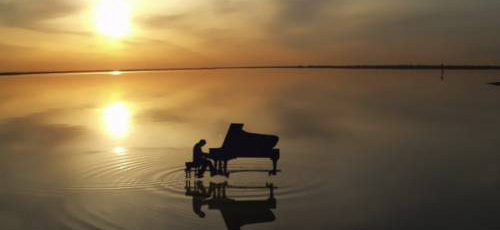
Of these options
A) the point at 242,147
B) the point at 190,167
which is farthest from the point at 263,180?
the point at 190,167

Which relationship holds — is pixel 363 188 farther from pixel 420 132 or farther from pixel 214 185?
pixel 420 132

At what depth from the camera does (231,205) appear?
11742 millimetres

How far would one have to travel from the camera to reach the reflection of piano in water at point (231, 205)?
10.6m

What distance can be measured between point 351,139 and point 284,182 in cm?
919

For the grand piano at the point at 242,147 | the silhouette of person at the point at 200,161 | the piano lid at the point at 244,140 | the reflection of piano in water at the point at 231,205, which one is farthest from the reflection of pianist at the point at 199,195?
the piano lid at the point at 244,140

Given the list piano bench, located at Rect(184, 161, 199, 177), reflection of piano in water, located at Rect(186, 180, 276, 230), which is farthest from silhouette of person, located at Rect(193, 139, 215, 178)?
reflection of piano in water, located at Rect(186, 180, 276, 230)

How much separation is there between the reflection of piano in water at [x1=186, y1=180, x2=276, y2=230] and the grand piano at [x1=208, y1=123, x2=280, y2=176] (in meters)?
0.93

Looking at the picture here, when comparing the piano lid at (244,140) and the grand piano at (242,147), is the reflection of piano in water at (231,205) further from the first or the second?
the piano lid at (244,140)

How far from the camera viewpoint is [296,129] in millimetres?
25719

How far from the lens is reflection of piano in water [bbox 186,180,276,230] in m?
10.6

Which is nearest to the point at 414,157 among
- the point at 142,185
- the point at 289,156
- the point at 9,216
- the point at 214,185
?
the point at 289,156

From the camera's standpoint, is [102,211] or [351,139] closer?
[102,211]

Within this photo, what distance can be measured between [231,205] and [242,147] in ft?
9.35

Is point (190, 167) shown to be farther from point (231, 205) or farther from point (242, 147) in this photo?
point (231, 205)
